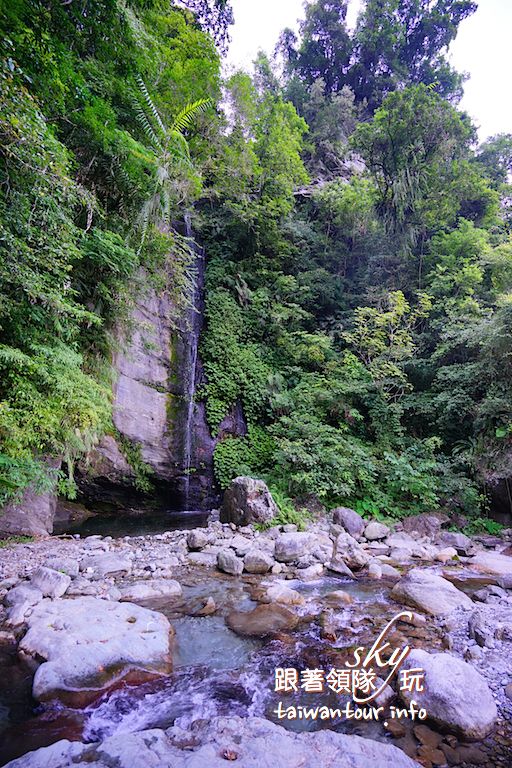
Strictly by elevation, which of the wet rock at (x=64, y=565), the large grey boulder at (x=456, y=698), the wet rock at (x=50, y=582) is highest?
the large grey boulder at (x=456, y=698)

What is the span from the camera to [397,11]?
20.5m

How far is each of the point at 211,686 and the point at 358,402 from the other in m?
8.70

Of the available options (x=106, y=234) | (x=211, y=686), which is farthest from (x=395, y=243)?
(x=211, y=686)

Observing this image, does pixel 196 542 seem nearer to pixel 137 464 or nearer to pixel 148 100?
pixel 137 464

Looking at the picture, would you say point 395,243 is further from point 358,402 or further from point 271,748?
point 271,748

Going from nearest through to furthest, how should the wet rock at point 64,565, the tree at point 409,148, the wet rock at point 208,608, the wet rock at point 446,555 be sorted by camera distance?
the wet rock at point 208,608 → the wet rock at point 64,565 → the wet rock at point 446,555 → the tree at point 409,148

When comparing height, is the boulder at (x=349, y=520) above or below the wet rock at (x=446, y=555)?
above

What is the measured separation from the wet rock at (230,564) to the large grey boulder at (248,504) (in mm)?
1991

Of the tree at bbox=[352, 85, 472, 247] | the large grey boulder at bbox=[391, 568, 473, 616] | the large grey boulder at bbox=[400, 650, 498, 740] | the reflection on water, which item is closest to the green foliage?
the reflection on water

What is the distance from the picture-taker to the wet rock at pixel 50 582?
12.0 ft

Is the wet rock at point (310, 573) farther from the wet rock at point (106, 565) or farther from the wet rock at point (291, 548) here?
the wet rock at point (106, 565)

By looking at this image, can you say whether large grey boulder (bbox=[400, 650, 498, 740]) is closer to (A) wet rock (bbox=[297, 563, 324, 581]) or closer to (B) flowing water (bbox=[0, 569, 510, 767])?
(B) flowing water (bbox=[0, 569, 510, 767])

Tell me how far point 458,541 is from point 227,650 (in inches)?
226

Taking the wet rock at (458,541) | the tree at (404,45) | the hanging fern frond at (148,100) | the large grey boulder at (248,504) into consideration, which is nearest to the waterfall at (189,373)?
A: the large grey boulder at (248,504)
